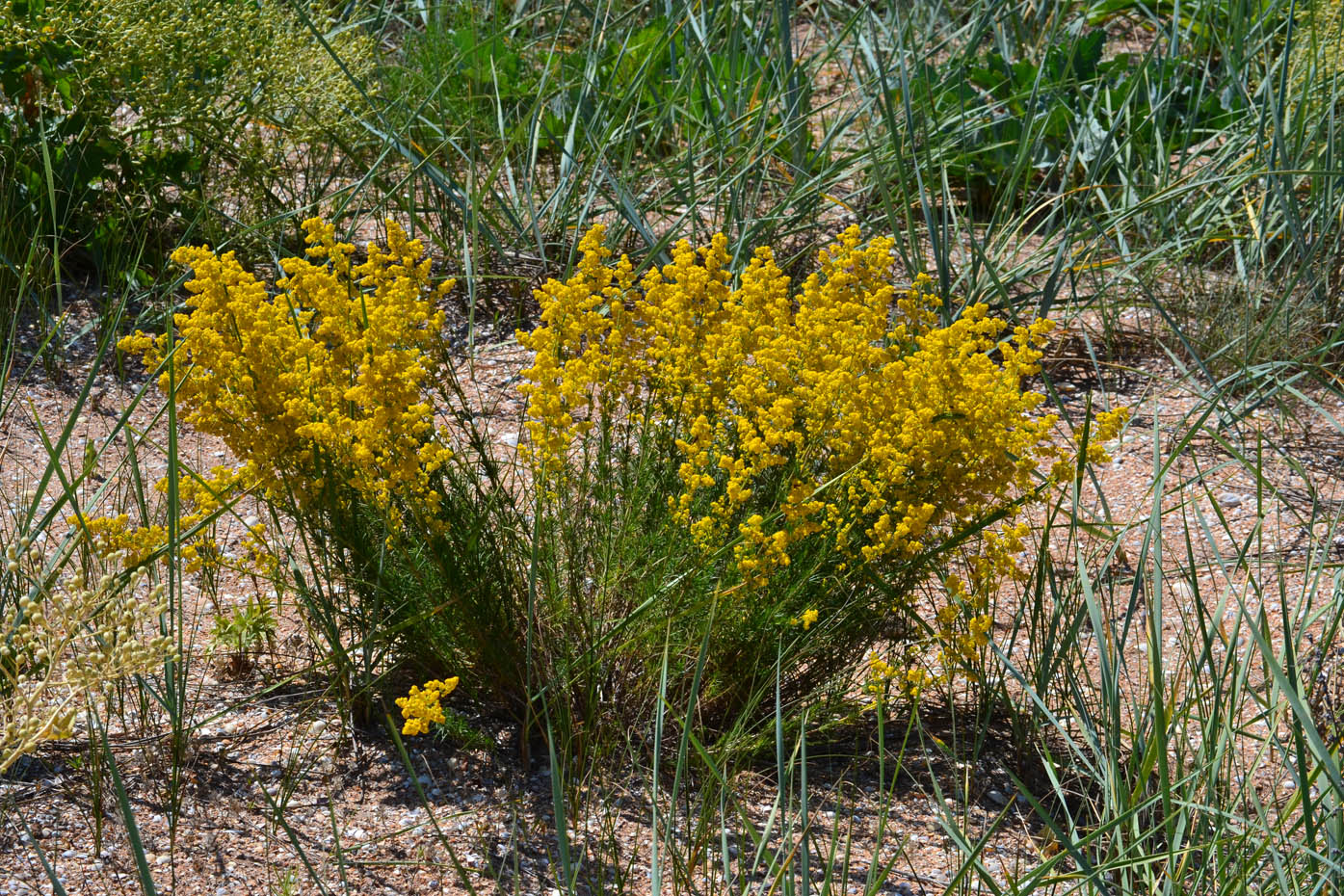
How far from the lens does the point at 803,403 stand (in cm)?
234

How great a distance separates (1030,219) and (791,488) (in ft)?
10.7

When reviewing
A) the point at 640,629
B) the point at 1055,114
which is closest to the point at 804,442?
the point at 640,629

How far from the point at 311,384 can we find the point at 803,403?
33.2 inches

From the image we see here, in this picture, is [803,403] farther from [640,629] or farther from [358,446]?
[358,446]

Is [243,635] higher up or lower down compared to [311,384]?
lower down

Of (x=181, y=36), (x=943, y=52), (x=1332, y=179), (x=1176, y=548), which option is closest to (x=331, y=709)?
(x=1176, y=548)

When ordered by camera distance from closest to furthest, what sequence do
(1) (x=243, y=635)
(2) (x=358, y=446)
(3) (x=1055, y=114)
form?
(2) (x=358, y=446), (1) (x=243, y=635), (3) (x=1055, y=114)

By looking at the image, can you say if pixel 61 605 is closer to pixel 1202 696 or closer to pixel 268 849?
pixel 268 849

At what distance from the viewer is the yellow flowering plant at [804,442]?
2.24 meters

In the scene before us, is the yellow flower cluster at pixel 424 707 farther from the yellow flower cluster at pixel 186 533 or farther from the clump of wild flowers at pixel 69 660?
the yellow flower cluster at pixel 186 533

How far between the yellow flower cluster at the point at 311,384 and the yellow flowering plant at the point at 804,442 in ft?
0.70

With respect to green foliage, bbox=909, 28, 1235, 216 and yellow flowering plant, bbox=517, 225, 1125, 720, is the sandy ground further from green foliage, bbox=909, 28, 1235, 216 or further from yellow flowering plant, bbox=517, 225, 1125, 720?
green foliage, bbox=909, 28, 1235, 216

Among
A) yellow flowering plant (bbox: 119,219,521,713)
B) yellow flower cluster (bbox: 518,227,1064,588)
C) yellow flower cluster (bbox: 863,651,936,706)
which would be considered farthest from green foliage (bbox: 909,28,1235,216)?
yellow flowering plant (bbox: 119,219,521,713)

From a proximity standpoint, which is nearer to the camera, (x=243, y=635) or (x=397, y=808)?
(x=397, y=808)
